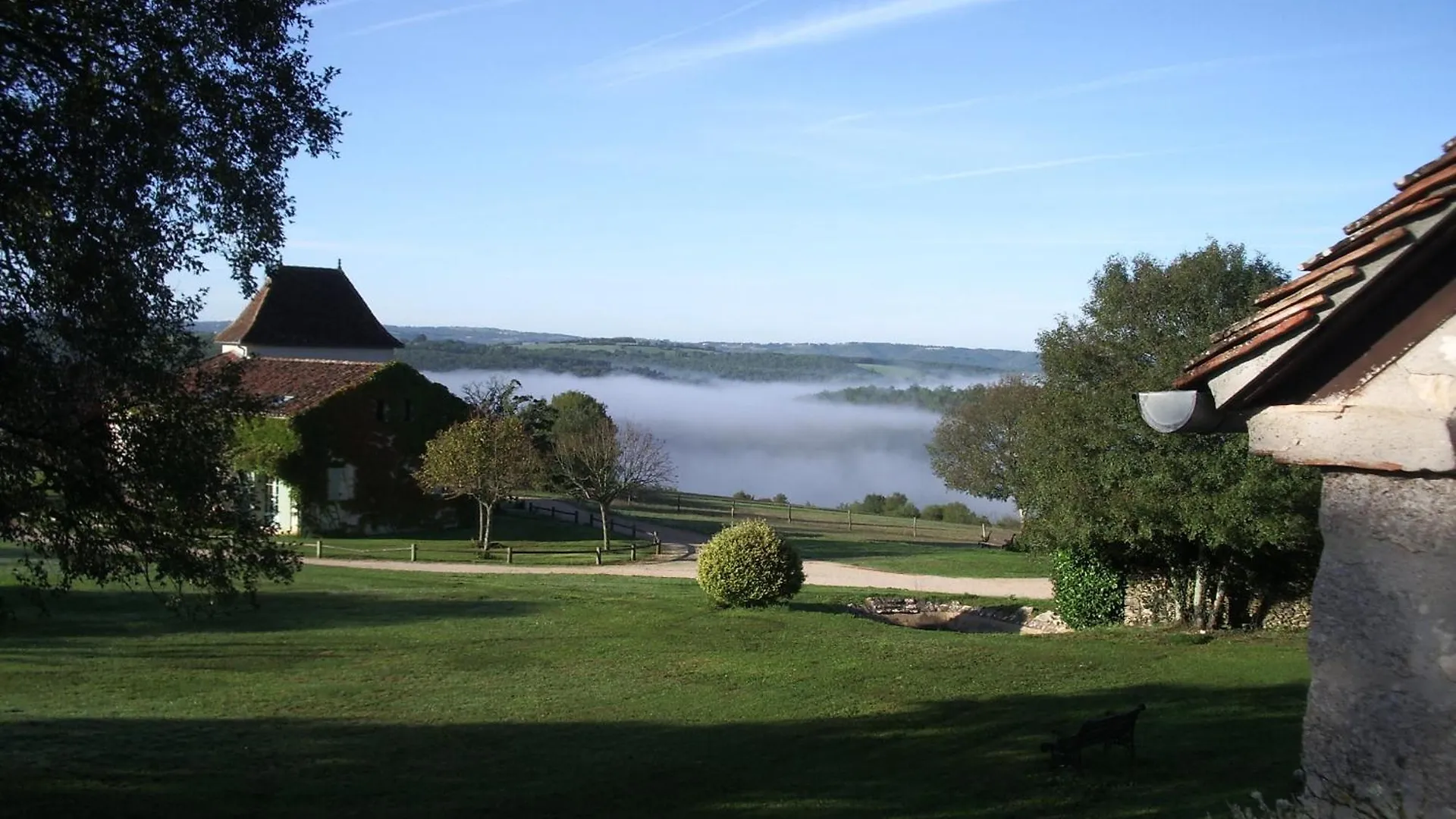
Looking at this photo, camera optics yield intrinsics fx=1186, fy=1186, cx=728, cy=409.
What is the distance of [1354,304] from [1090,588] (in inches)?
907

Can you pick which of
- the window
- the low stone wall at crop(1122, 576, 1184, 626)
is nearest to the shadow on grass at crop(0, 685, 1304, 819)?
the low stone wall at crop(1122, 576, 1184, 626)

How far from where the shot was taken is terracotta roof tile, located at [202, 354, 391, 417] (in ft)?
145

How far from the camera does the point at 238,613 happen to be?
25.0 meters

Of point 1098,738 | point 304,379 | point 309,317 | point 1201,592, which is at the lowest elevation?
Answer: point 1098,738

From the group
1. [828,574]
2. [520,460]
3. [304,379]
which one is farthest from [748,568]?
[304,379]

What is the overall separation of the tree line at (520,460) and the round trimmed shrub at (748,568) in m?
15.6

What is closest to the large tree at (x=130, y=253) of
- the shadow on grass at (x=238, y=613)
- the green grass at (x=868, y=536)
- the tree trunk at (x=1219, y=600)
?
the shadow on grass at (x=238, y=613)

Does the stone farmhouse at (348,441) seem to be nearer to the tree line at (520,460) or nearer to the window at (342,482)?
the window at (342,482)

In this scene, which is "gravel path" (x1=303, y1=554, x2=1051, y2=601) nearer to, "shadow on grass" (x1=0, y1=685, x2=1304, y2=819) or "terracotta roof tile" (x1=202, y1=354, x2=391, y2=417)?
"terracotta roof tile" (x1=202, y1=354, x2=391, y2=417)

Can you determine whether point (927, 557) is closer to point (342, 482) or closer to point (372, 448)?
point (372, 448)

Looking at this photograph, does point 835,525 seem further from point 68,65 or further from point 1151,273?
point 68,65

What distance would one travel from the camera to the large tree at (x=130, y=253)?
9781 mm

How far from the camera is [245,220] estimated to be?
36.9ft

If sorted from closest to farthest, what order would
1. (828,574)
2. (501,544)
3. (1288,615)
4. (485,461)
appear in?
1. (1288,615)
2. (828,574)
3. (485,461)
4. (501,544)
